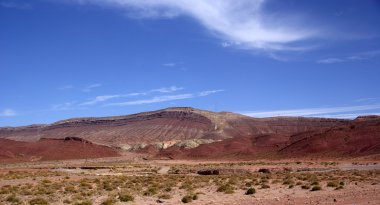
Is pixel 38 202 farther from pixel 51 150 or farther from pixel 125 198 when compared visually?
pixel 51 150

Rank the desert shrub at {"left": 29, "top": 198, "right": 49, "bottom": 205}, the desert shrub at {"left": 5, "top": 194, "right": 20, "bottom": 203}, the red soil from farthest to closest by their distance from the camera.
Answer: the red soil, the desert shrub at {"left": 5, "top": 194, "right": 20, "bottom": 203}, the desert shrub at {"left": 29, "top": 198, "right": 49, "bottom": 205}

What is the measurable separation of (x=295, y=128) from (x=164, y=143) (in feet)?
201

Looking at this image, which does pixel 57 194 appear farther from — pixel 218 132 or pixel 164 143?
pixel 218 132

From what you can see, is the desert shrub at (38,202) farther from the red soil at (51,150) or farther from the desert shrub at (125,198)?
the red soil at (51,150)

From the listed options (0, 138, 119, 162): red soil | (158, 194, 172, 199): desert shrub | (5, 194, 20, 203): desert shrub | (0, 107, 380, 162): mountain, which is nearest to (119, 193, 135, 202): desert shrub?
(158, 194, 172, 199): desert shrub

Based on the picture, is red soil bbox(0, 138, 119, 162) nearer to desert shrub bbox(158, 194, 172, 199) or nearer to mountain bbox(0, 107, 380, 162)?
mountain bbox(0, 107, 380, 162)

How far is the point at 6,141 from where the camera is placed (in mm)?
136875

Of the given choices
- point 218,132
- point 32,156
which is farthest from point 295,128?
point 32,156

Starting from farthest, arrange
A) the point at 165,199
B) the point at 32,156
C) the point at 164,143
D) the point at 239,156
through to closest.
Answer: the point at 164,143 < the point at 32,156 < the point at 239,156 < the point at 165,199

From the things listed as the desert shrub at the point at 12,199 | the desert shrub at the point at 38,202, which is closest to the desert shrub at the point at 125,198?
the desert shrub at the point at 38,202

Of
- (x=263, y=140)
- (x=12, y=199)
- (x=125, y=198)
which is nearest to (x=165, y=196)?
(x=125, y=198)

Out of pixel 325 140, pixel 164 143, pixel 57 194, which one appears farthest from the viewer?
pixel 164 143

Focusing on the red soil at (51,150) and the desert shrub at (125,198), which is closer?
the desert shrub at (125,198)

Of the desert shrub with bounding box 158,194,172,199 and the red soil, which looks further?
the red soil
